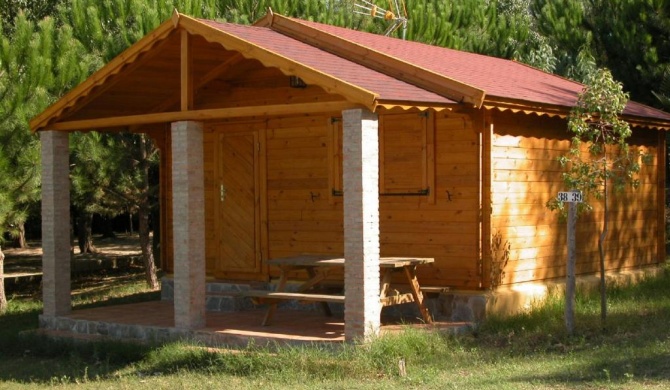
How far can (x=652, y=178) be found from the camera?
1553 centimetres

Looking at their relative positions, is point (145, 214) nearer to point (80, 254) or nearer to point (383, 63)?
point (383, 63)

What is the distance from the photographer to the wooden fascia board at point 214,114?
406 inches

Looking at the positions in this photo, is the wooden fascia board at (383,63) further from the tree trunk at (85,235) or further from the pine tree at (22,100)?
the tree trunk at (85,235)

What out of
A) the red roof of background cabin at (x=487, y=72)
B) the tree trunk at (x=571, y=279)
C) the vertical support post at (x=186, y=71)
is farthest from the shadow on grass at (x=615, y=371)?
the vertical support post at (x=186, y=71)

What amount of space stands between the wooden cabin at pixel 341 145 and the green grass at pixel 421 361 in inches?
37.7

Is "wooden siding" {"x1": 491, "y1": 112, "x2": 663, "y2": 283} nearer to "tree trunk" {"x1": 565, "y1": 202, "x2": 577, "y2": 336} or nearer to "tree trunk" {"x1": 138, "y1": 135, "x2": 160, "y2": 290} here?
"tree trunk" {"x1": 565, "y1": 202, "x2": 577, "y2": 336}

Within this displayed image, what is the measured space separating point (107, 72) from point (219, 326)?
3.36m

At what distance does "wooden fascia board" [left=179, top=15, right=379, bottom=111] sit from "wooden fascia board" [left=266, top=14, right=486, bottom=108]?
5.16ft

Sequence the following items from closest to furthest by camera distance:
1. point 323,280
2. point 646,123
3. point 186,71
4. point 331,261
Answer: point 331,261 < point 186,71 < point 323,280 < point 646,123

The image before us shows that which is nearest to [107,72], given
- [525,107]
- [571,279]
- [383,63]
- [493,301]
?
[383,63]

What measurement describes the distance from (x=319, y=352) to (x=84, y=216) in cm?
1654

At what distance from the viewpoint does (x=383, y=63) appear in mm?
11914

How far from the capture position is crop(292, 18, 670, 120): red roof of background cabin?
12.3 metres

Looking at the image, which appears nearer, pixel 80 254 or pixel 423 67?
pixel 423 67
